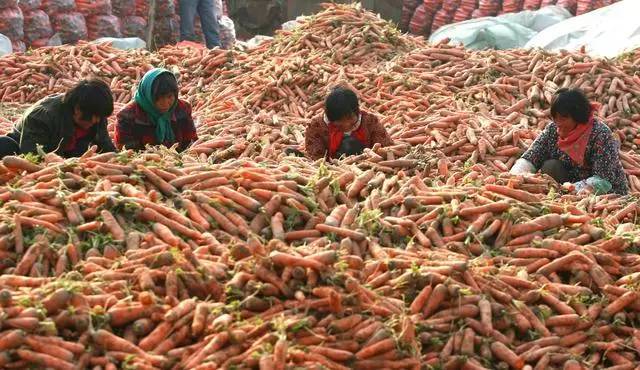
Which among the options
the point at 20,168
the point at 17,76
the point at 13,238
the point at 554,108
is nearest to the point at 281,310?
the point at 13,238

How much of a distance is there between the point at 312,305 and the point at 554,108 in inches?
117

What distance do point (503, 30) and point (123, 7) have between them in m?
4.76

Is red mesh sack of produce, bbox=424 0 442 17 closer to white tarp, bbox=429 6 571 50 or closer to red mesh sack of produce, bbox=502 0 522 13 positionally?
red mesh sack of produce, bbox=502 0 522 13

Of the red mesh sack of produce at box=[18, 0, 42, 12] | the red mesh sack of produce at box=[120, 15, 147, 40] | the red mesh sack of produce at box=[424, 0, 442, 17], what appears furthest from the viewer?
the red mesh sack of produce at box=[424, 0, 442, 17]

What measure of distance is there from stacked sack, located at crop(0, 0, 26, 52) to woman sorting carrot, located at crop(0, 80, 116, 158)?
5.88 meters

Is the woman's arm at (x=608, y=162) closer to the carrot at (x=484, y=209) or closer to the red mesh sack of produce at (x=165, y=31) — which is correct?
the carrot at (x=484, y=209)

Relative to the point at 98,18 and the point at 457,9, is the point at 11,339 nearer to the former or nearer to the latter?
the point at 98,18

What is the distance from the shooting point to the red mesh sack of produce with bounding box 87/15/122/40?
13.5m

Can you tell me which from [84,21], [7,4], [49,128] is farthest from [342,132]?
[84,21]

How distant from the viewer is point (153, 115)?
7.03 meters

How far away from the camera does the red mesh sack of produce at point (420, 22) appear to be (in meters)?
17.0

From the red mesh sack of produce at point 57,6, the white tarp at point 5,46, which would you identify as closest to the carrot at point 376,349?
the white tarp at point 5,46

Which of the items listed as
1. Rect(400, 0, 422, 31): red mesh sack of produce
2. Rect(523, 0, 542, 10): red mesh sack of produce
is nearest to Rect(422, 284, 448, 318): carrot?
Rect(523, 0, 542, 10): red mesh sack of produce

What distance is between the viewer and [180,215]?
488cm
